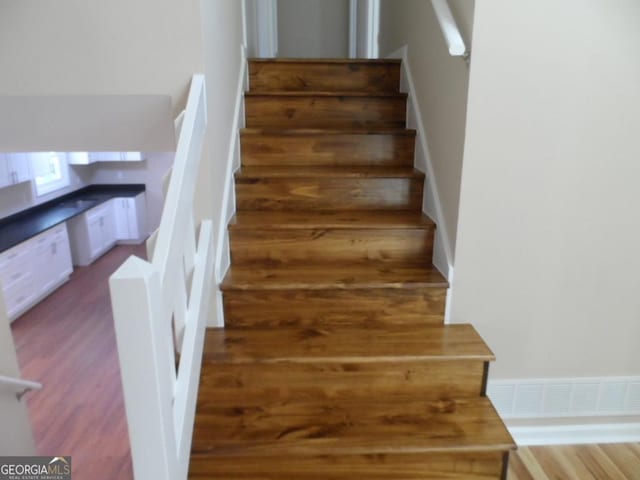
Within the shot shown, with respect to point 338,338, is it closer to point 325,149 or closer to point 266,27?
point 325,149

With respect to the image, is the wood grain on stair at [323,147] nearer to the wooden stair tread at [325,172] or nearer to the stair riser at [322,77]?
the wooden stair tread at [325,172]

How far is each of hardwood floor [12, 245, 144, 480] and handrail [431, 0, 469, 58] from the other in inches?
108

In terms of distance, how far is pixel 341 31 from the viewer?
4.83 m

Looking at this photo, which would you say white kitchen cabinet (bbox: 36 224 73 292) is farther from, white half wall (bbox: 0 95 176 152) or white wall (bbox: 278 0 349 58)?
white half wall (bbox: 0 95 176 152)

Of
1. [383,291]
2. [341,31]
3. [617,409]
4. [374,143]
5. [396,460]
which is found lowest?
[617,409]

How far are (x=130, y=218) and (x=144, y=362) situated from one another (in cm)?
615

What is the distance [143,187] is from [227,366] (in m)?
5.77

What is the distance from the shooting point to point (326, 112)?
2629 millimetres

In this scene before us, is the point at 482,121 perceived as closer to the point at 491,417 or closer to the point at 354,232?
the point at 354,232

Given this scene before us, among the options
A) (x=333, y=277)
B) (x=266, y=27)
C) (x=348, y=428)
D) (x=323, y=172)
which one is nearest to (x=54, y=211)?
(x=266, y=27)

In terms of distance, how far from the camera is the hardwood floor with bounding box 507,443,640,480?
6.33ft

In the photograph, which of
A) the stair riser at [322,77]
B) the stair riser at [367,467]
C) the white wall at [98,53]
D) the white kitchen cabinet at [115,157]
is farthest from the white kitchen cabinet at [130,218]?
the stair riser at [367,467]

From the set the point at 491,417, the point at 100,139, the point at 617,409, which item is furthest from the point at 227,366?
the point at 617,409

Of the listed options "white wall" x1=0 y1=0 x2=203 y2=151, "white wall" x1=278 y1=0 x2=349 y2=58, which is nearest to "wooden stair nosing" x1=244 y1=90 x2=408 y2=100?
"white wall" x1=0 y1=0 x2=203 y2=151
